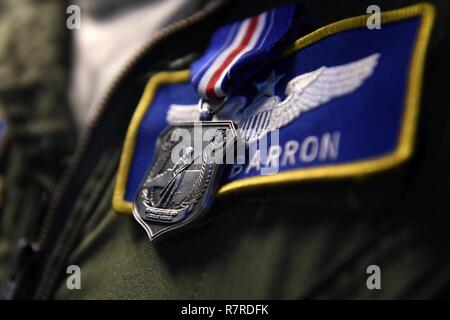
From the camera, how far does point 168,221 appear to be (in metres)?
0.48

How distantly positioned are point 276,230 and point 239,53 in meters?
0.17

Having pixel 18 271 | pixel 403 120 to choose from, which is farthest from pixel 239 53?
pixel 18 271

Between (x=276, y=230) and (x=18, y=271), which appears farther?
(x=18, y=271)

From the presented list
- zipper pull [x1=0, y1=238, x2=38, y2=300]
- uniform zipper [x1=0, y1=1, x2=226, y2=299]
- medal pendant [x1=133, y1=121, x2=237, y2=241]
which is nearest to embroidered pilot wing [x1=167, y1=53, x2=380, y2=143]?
medal pendant [x1=133, y1=121, x2=237, y2=241]

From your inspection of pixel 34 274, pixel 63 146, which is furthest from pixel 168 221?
pixel 63 146

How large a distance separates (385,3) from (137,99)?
29 centimetres

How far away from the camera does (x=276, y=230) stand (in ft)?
1.49

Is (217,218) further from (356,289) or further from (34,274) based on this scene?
(34,274)

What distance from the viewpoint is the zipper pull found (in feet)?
2.15

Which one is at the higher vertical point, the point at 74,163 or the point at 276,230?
the point at 74,163

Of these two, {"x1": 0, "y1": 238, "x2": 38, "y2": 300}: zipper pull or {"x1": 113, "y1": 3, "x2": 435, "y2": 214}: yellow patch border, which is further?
{"x1": 0, "y1": 238, "x2": 38, "y2": 300}: zipper pull

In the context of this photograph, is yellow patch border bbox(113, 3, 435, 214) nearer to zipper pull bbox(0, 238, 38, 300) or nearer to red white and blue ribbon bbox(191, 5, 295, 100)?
red white and blue ribbon bbox(191, 5, 295, 100)

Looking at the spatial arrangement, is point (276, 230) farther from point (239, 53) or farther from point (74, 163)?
point (74, 163)

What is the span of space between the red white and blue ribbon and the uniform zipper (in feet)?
0.19
